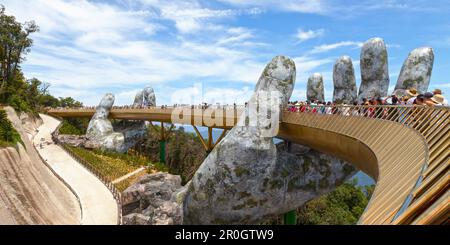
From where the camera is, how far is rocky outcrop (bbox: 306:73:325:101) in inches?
1030

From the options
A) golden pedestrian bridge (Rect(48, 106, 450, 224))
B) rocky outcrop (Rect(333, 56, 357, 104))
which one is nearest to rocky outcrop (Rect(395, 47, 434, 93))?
rocky outcrop (Rect(333, 56, 357, 104))

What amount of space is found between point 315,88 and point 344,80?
2.63m

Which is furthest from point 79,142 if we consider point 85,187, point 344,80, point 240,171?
point 344,80

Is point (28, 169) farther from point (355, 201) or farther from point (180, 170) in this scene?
point (355, 201)

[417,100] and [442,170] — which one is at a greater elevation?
[417,100]

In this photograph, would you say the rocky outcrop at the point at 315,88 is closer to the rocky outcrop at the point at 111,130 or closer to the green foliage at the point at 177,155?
the green foliage at the point at 177,155

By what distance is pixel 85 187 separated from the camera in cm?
2278

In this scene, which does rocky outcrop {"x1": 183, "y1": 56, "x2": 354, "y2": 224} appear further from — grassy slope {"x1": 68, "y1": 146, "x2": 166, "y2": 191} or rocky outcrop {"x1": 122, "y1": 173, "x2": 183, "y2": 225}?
grassy slope {"x1": 68, "y1": 146, "x2": 166, "y2": 191}

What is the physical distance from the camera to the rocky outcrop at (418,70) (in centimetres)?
2009

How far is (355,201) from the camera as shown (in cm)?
4566

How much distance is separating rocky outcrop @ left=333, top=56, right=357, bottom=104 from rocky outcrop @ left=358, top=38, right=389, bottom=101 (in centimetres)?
151

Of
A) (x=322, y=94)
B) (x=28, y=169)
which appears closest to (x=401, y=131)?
(x=28, y=169)
